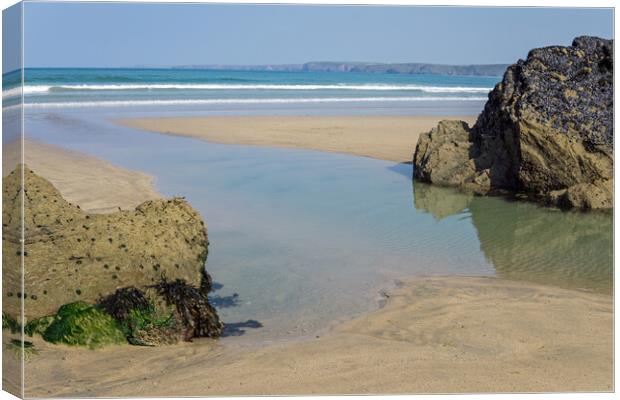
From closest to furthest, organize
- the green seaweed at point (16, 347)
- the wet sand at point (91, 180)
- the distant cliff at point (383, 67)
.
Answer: the green seaweed at point (16, 347) < the distant cliff at point (383, 67) < the wet sand at point (91, 180)

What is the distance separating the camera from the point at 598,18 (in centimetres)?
532

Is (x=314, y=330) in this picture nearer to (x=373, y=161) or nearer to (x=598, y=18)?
(x=598, y=18)

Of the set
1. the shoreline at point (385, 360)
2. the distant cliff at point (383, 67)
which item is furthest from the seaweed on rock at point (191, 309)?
the distant cliff at point (383, 67)

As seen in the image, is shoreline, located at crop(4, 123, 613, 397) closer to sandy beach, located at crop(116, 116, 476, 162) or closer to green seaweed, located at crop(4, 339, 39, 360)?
green seaweed, located at crop(4, 339, 39, 360)

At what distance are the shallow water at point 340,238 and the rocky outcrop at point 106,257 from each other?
44cm

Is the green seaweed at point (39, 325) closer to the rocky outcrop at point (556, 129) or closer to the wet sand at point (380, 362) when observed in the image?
the wet sand at point (380, 362)

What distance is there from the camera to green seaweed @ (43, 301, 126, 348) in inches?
204

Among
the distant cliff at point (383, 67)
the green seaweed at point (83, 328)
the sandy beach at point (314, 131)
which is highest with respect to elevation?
the distant cliff at point (383, 67)

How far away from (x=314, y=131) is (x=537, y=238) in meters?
11.4

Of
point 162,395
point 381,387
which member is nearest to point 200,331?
point 162,395

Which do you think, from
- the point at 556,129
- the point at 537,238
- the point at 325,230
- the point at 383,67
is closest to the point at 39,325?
the point at 383,67

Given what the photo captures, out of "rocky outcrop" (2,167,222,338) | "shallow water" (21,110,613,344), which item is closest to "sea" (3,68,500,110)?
"shallow water" (21,110,613,344)

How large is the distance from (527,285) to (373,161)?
8.06 m

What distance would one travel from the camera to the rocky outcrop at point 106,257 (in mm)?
5410
